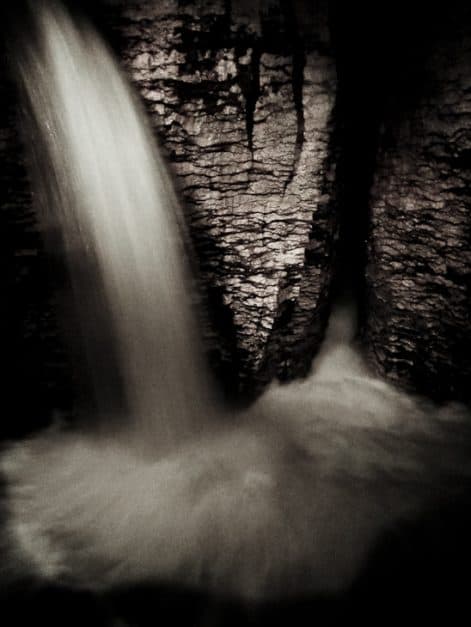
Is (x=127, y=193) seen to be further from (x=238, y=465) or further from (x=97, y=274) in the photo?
(x=238, y=465)

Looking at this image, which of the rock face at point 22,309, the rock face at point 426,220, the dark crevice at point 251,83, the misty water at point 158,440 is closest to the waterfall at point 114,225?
the misty water at point 158,440

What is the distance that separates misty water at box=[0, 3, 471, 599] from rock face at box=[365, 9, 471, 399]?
55cm

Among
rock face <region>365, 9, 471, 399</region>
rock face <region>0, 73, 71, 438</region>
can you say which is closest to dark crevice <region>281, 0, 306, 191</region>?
rock face <region>365, 9, 471, 399</region>

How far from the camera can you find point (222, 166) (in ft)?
8.82

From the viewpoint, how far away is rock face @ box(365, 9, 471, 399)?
259cm

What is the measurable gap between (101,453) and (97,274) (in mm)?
1734

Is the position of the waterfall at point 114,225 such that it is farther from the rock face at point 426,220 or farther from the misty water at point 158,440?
the rock face at point 426,220

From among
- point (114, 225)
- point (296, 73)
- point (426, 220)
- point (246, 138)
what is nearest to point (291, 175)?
point (246, 138)

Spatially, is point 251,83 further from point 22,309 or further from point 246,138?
point 22,309

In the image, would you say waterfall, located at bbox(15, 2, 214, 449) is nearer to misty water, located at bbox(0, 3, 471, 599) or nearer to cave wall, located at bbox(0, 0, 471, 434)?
misty water, located at bbox(0, 3, 471, 599)

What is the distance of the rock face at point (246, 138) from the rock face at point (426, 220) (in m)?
0.59

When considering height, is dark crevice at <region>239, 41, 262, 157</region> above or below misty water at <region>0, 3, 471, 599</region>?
above

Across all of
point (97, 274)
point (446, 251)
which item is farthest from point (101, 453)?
point (446, 251)

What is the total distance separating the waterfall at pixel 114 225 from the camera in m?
2.37
